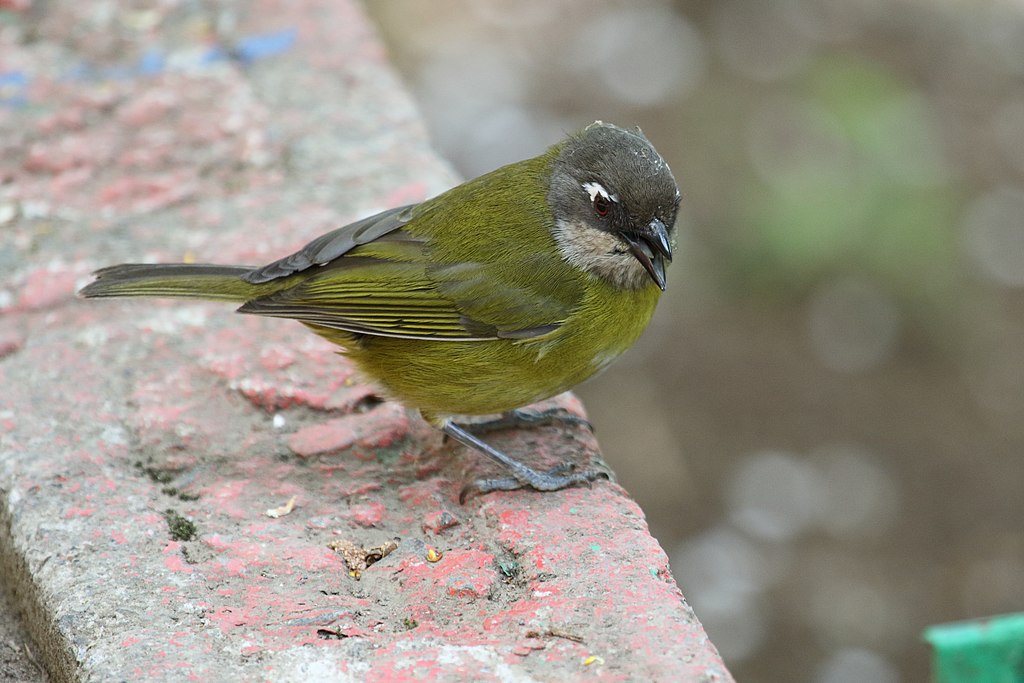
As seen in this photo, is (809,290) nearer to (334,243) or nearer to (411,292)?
(411,292)

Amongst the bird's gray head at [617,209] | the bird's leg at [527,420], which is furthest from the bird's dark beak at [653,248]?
the bird's leg at [527,420]

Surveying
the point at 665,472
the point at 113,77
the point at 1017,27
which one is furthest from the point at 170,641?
the point at 1017,27

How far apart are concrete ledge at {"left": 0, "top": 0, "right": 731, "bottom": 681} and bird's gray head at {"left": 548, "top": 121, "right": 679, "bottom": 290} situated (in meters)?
0.42

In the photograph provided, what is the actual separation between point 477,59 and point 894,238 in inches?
108

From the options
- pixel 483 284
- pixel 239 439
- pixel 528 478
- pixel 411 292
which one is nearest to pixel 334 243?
pixel 411 292

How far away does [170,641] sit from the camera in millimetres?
2225

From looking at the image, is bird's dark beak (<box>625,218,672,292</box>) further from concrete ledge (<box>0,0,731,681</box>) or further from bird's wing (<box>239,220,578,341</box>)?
concrete ledge (<box>0,0,731,681</box>)

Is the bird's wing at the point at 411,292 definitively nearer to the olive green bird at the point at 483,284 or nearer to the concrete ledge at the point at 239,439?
the olive green bird at the point at 483,284

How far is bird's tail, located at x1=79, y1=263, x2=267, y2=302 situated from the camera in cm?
308

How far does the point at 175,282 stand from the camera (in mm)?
3125

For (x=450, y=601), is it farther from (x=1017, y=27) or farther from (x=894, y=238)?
(x=1017, y=27)

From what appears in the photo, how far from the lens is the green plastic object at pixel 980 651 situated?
296cm

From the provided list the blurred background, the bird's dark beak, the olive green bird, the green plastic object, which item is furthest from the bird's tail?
the blurred background

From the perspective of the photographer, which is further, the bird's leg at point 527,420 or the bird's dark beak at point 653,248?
the bird's leg at point 527,420
